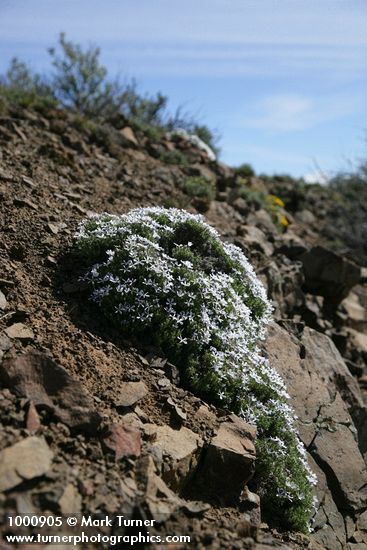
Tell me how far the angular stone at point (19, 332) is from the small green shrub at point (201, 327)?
0.86 m

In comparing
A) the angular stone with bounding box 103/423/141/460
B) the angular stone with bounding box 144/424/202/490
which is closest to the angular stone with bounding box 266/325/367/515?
the angular stone with bounding box 144/424/202/490

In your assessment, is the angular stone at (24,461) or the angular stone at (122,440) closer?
the angular stone at (24,461)

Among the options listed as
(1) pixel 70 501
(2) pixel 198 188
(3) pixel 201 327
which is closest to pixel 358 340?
(2) pixel 198 188

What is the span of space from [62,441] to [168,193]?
6669 mm

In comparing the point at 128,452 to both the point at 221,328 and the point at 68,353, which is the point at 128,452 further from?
the point at 221,328

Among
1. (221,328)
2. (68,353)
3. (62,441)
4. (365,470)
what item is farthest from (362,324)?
(62,441)

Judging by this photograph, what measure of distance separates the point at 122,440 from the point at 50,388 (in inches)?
25.4

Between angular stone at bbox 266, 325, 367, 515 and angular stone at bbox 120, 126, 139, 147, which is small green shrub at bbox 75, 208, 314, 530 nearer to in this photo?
angular stone at bbox 266, 325, 367, 515

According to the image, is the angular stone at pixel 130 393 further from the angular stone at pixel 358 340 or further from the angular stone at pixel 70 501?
the angular stone at pixel 358 340

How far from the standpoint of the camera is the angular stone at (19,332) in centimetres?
514

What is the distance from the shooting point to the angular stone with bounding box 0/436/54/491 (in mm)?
3701

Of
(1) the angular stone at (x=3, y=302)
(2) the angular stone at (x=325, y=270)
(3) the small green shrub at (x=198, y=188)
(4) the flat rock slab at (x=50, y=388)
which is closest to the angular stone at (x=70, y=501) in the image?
(4) the flat rock slab at (x=50, y=388)

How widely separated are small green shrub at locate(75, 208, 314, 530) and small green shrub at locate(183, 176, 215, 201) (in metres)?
4.09

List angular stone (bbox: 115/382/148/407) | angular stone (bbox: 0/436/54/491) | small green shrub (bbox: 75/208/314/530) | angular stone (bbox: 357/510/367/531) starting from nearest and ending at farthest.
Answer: angular stone (bbox: 0/436/54/491)
angular stone (bbox: 115/382/148/407)
small green shrub (bbox: 75/208/314/530)
angular stone (bbox: 357/510/367/531)
